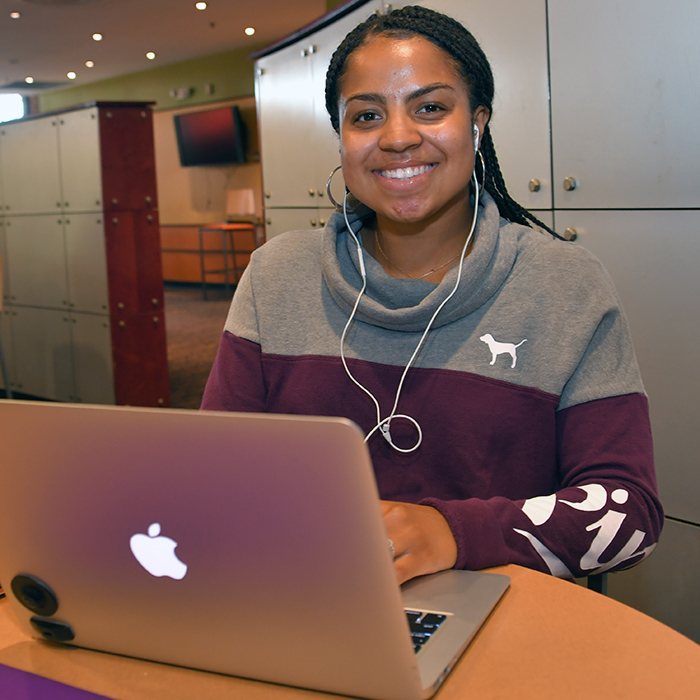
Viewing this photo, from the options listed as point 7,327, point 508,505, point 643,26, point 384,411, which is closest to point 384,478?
point 384,411

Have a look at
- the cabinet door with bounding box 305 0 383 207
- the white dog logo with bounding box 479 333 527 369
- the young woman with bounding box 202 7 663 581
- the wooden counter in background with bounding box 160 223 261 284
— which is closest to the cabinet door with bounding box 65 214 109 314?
the cabinet door with bounding box 305 0 383 207

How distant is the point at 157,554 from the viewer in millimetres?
587

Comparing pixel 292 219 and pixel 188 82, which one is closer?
pixel 292 219

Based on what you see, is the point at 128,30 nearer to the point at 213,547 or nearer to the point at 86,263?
the point at 86,263

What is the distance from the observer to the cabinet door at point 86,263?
4227 millimetres

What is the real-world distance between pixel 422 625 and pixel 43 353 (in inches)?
184

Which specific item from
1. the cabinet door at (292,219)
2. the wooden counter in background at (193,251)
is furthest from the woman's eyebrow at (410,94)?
the wooden counter in background at (193,251)

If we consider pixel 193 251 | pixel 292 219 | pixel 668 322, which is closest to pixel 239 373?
pixel 668 322

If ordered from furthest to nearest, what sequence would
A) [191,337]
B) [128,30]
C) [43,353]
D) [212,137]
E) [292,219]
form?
[212,137] → [128,30] → [191,337] → [43,353] → [292,219]

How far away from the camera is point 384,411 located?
1132 millimetres

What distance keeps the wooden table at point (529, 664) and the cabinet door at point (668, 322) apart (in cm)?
125

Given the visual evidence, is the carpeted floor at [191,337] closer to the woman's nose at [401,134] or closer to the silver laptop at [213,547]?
the woman's nose at [401,134]

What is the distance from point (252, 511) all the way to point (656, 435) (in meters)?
1.61

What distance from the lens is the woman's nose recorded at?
44.4 inches
